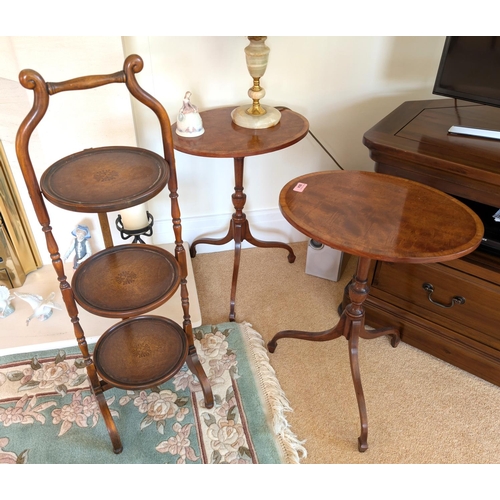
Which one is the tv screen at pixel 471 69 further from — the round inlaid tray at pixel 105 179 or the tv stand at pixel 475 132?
the round inlaid tray at pixel 105 179

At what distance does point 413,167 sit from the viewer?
1395mm

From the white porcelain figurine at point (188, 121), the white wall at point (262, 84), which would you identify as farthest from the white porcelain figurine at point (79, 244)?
the white porcelain figurine at point (188, 121)

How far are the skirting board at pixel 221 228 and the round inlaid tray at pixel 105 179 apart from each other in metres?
0.87

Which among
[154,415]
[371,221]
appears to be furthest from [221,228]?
[371,221]

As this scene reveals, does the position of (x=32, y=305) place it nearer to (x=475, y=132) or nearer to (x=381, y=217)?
(x=381, y=217)

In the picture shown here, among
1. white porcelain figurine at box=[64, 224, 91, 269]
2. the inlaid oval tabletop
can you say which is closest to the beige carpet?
white porcelain figurine at box=[64, 224, 91, 269]

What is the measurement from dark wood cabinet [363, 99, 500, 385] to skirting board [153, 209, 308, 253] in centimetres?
64

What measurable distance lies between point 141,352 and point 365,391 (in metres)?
0.75

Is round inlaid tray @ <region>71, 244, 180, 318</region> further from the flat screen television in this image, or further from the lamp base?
the flat screen television

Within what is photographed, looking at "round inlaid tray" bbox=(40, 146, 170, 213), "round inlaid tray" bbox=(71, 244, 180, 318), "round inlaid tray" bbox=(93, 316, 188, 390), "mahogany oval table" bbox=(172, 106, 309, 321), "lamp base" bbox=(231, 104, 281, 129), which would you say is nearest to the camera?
"round inlaid tray" bbox=(40, 146, 170, 213)

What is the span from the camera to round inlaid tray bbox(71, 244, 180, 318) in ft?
3.77

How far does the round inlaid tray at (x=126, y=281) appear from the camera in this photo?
3.77 ft
